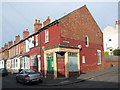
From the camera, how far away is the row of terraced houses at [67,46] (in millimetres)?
15484

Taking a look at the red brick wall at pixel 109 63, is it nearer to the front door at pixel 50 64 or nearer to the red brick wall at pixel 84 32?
the red brick wall at pixel 84 32

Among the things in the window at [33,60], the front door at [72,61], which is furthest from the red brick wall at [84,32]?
the window at [33,60]

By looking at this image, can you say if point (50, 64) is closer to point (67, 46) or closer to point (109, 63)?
point (67, 46)

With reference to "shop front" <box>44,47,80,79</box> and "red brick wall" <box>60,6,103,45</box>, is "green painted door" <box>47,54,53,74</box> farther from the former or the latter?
"red brick wall" <box>60,6,103,45</box>

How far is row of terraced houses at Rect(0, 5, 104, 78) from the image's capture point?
15.5 m

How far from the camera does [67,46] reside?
51.4 ft

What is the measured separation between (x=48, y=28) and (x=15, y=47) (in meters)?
16.0

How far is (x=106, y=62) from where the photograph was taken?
23469 mm

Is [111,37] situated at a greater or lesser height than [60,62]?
greater

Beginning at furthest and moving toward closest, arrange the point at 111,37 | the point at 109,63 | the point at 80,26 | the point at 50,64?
the point at 111,37 → the point at 109,63 → the point at 80,26 → the point at 50,64

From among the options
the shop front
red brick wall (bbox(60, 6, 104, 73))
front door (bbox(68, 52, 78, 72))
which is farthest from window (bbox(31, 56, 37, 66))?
red brick wall (bbox(60, 6, 104, 73))

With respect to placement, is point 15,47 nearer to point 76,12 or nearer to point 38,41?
point 38,41

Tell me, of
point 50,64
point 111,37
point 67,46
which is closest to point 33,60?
point 50,64

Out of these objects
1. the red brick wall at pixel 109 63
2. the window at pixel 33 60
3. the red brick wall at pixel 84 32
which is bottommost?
the red brick wall at pixel 109 63
